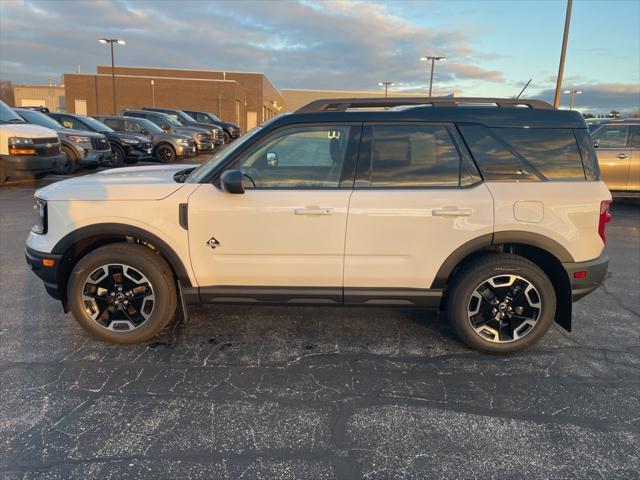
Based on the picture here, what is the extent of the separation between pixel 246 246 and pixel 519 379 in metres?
2.14

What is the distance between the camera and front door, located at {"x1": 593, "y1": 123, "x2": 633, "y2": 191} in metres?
9.34

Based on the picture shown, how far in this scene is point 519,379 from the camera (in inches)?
128

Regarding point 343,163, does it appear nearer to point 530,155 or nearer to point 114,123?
point 530,155

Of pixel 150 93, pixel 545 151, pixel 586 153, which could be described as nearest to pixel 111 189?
Answer: pixel 545 151

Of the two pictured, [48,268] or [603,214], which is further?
[48,268]

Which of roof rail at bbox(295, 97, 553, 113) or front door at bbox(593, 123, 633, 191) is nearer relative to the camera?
roof rail at bbox(295, 97, 553, 113)

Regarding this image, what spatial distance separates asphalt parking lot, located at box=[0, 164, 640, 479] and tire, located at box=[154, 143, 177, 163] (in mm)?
13922

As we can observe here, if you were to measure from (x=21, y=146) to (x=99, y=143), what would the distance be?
393 cm

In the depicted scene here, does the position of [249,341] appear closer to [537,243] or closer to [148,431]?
[148,431]

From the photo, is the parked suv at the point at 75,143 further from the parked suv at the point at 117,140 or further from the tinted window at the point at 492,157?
the tinted window at the point at 492,157

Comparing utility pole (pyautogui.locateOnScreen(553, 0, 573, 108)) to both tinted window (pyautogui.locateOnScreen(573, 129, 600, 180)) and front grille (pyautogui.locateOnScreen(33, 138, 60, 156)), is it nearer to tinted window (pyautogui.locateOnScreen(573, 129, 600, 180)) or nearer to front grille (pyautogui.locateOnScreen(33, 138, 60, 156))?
tinted window (pyautogui.locateOnScreen(573, 129, 600, 180))

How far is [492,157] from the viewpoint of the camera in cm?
343

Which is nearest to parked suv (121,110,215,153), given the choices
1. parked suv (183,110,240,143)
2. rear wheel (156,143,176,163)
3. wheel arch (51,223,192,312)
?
rear wheel (156,143,176,163)

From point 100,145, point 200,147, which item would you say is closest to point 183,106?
point 200,147
